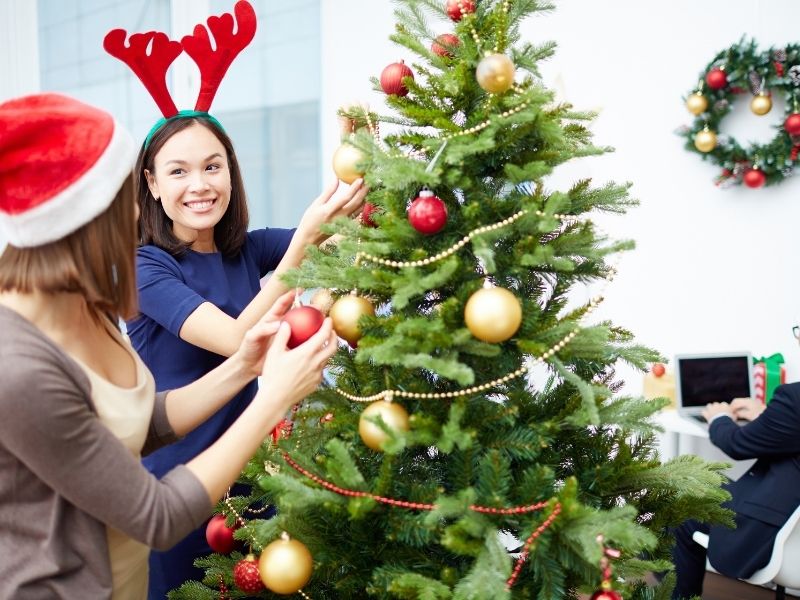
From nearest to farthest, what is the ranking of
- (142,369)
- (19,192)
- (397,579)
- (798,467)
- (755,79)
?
(19,192), (397,579), (142,369), (798,467), (755,79)

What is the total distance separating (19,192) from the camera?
0.83 m

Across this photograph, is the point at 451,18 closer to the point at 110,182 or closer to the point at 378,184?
the point at 378,184

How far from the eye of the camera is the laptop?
9.52ft

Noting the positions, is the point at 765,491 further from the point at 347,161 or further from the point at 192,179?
the point at 192,179

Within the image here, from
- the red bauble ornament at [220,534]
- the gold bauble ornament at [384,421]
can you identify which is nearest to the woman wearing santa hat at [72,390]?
the gold bauble ornament at [384,421]

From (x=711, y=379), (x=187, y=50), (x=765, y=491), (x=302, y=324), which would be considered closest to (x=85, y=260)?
(x=302, y=324)

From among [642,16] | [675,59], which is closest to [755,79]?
[675,59]

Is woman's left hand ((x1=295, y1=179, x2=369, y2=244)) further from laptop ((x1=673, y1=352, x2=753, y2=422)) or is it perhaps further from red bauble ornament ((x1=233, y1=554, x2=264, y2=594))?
laptop ((x1=673, y1=352, x2=753, y2=422))

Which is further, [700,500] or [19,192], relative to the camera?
[700,500]

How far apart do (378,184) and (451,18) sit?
0.28m

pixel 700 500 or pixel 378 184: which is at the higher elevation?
pixel 378 184

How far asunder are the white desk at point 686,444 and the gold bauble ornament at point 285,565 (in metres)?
2.10

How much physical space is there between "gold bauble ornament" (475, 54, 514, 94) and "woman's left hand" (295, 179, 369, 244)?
284mm

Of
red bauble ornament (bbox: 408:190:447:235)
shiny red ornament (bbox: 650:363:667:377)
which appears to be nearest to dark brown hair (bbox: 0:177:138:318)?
red bauble ornament (bbox: 408:190:447:235)
